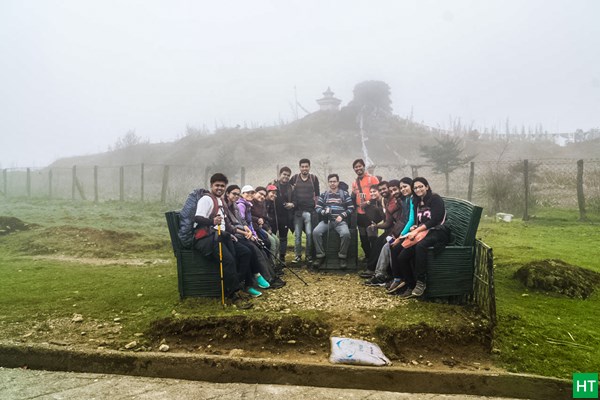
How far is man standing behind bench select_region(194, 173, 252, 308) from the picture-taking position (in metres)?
4.89

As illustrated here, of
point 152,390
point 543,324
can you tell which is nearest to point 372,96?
point 543,324

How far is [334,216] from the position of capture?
6.76 meters

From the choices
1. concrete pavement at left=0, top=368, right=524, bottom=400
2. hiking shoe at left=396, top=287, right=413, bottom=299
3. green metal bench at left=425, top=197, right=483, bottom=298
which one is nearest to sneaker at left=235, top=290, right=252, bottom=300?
concrete pavement at left=0, top=368, right=524, bottom=400

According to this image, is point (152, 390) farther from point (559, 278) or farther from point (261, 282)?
point (559, 278)

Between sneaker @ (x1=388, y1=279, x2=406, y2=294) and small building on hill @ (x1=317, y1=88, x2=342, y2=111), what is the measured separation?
55.9m

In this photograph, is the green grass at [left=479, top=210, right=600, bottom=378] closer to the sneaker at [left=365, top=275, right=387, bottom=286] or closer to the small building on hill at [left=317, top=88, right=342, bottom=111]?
the sneaker at [left=365, top=275, right=387, bottom=286]

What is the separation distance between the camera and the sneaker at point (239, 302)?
4.71 metres

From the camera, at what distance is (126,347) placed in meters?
3.84

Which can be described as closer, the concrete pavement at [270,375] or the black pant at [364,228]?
the concrete pavement at [270,375]

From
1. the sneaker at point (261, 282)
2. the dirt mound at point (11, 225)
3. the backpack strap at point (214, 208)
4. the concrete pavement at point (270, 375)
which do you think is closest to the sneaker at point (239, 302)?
the sneaker at point (261, 282)

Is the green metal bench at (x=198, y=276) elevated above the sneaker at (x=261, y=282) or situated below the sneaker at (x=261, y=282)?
above

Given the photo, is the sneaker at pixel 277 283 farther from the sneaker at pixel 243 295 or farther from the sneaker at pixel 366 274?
the sneaker at pixel 366 274

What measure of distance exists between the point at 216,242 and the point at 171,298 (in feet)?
3.25

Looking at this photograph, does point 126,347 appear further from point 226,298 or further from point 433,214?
point 433,214
